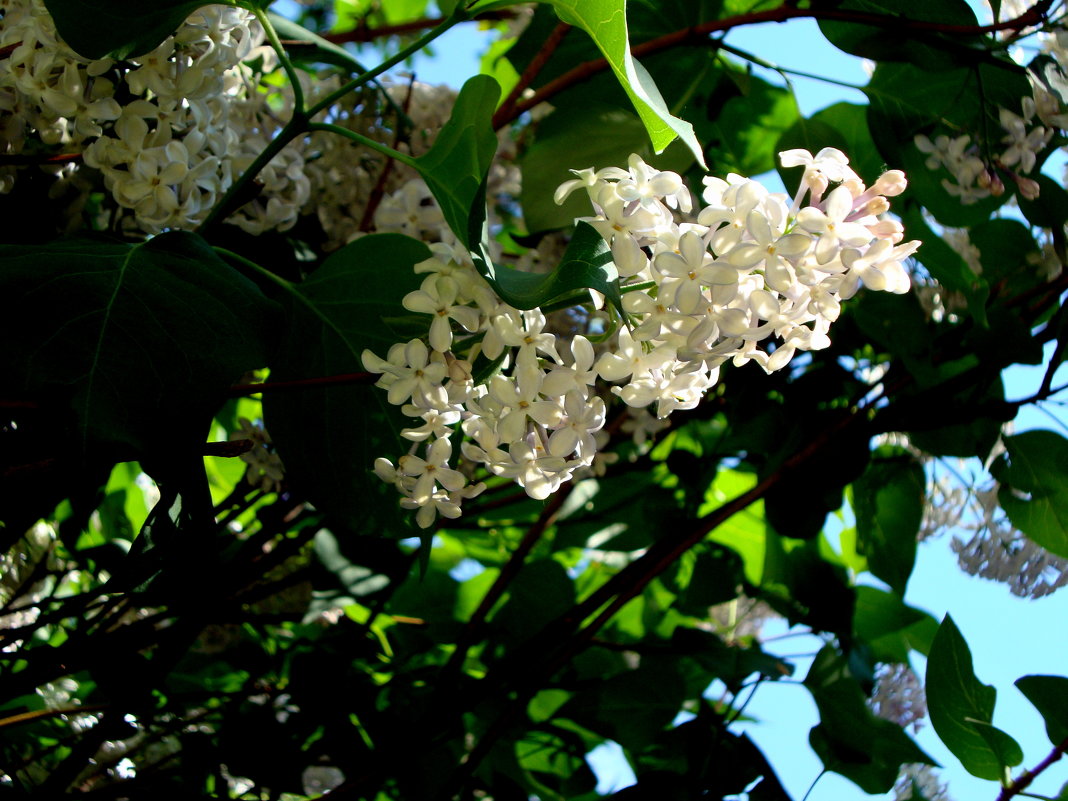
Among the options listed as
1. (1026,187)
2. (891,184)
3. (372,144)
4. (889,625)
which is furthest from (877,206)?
(889,625)

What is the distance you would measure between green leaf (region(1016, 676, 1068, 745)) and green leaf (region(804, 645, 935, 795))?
0.33 feet

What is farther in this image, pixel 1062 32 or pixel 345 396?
pixel 1062 32

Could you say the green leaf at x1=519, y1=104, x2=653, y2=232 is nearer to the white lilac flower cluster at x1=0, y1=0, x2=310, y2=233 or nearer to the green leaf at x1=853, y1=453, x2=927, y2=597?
the white lilac flower cluster at x1=0, y1=0, x2=310, y2=233

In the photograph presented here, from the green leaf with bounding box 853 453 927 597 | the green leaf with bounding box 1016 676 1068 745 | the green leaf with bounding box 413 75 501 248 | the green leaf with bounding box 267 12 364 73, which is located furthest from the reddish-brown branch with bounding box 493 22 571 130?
the green leaf with bounding box 1016 676 1068 745

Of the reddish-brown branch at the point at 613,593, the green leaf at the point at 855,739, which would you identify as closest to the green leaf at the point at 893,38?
the reddish-brown branch at the point at 613,593

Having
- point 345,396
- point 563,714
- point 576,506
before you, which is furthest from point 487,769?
point 345,396

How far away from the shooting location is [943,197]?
2.42ft

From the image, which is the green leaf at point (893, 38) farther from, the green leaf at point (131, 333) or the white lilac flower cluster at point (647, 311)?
the green leaf at point (131, 333)

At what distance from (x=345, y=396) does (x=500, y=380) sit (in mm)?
146

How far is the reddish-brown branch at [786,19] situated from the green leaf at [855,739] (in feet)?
1.70

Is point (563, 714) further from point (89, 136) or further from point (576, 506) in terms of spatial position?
point (89, 136)

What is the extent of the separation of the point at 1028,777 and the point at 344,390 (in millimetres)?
568

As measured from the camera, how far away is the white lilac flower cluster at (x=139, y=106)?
1.61ft

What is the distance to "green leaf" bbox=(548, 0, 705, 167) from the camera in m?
0.36
